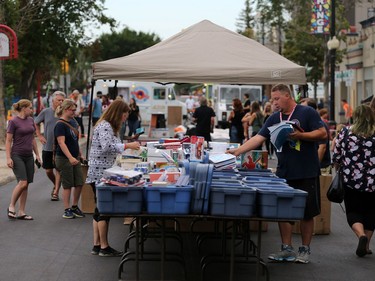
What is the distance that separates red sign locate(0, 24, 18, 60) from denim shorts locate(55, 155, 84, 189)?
530cm

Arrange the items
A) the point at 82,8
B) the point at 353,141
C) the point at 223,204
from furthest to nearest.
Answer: the point at 82,8 < the point at 353,141 < the point at 223,204

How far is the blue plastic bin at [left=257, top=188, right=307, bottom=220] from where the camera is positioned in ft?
22.3

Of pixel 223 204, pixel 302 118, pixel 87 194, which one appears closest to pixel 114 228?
pixel 87 194

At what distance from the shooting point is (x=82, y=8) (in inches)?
1277

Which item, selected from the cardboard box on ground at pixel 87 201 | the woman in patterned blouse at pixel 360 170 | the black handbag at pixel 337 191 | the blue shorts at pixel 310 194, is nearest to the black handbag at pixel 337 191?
the black handbag at pixel 337 191

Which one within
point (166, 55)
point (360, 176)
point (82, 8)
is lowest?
point (360, 176)

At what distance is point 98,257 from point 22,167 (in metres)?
2.95

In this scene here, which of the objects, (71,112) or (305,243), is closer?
(305,243)

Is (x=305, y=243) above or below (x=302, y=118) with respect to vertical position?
below

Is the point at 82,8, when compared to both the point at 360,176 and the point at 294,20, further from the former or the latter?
the point at 360,176

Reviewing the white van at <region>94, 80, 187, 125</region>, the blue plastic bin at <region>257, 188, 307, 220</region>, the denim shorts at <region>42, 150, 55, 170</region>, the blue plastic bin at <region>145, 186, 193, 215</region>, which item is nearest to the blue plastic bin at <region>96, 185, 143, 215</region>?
the blue plastic bin at <region>145, 186, 193, 215</region>

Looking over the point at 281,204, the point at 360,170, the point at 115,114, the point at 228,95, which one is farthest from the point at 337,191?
the point at 228,95

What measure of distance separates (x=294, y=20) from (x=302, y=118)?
36.1m

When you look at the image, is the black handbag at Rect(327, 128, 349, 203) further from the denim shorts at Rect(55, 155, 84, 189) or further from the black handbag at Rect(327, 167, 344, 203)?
the denim shorts at Rect(55, 155, 84, 189)
